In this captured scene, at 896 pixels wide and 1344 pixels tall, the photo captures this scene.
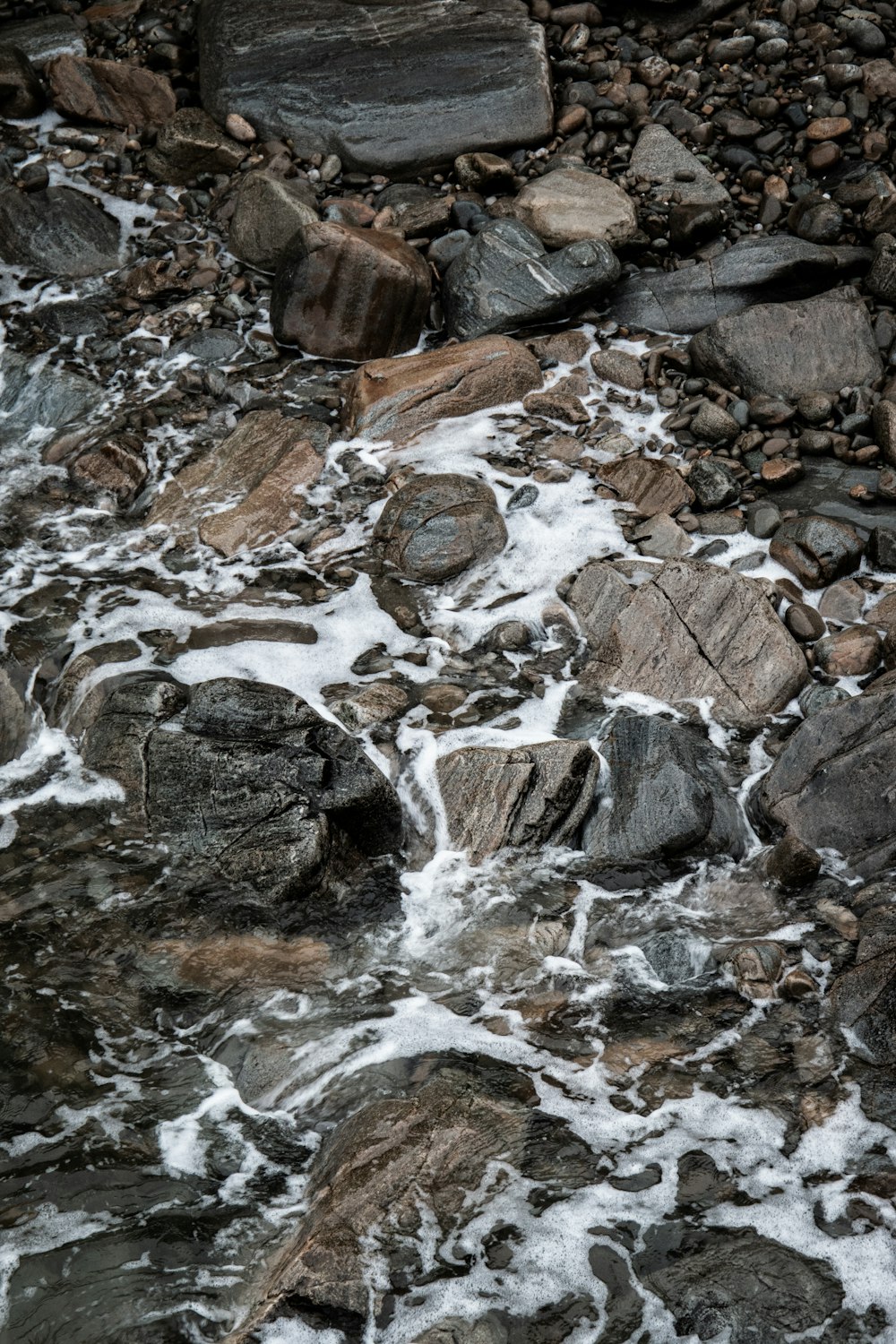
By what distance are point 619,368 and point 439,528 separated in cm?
191

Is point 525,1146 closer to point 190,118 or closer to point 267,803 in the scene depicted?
point 267,803

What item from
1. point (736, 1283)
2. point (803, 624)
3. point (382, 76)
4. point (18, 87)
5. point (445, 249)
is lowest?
point (736, 1283)

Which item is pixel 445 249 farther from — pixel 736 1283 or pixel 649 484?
pixel 736 1283

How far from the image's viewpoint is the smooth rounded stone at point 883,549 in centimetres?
593

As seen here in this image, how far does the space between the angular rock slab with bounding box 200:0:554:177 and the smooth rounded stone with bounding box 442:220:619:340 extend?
5.00 feet

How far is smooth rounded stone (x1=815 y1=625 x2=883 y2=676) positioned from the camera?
5.52m

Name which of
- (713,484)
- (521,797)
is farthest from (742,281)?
(521,797)

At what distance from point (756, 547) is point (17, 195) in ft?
20.3

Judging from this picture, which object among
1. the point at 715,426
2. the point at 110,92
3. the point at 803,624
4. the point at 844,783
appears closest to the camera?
the point at 844,783

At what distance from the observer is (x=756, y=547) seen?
6195 mm

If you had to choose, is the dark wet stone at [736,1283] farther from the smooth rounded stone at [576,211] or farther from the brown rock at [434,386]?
the smooth rounded stone at [576,211]

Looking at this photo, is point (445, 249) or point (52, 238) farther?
point (52, 238)

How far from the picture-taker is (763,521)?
6.23m

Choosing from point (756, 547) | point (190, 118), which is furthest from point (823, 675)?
point (190, 118)
